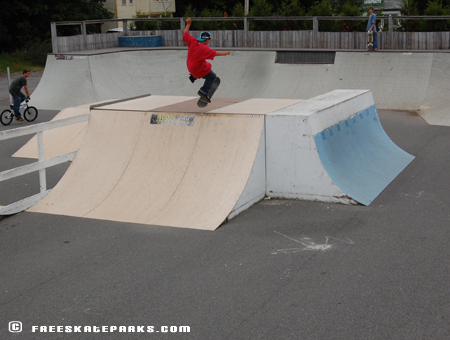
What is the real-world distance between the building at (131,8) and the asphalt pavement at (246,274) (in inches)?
1931

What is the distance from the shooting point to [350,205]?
7.12 meters

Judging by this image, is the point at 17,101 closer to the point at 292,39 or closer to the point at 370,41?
the point at 292,39

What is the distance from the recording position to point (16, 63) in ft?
110

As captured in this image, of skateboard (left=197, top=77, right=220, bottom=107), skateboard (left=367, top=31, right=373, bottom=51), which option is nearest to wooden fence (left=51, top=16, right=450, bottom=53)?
skateboard (left=367, top=31, right=373, bottom=51)

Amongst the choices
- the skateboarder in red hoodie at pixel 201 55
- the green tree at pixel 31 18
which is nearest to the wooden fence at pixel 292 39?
the skateboarder in red hoodie at pixel 201 55

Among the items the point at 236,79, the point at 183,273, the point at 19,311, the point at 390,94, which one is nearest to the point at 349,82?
the point at 390,94

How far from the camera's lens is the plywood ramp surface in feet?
22.3

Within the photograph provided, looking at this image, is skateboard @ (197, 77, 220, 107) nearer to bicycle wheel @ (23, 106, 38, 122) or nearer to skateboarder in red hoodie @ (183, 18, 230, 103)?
skateboarder in red hoodie @ (183, 18, 230, 103)

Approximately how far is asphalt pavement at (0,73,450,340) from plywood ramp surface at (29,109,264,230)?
1.10 ft

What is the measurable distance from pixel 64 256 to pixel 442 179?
5.95 meters

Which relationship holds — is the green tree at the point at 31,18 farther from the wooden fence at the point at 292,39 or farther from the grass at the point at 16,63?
the wooden fence at the point at 292,39

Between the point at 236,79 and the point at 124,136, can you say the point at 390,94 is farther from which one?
the point at 124,136

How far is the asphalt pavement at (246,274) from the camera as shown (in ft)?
13.5

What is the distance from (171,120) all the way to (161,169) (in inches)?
35.4
